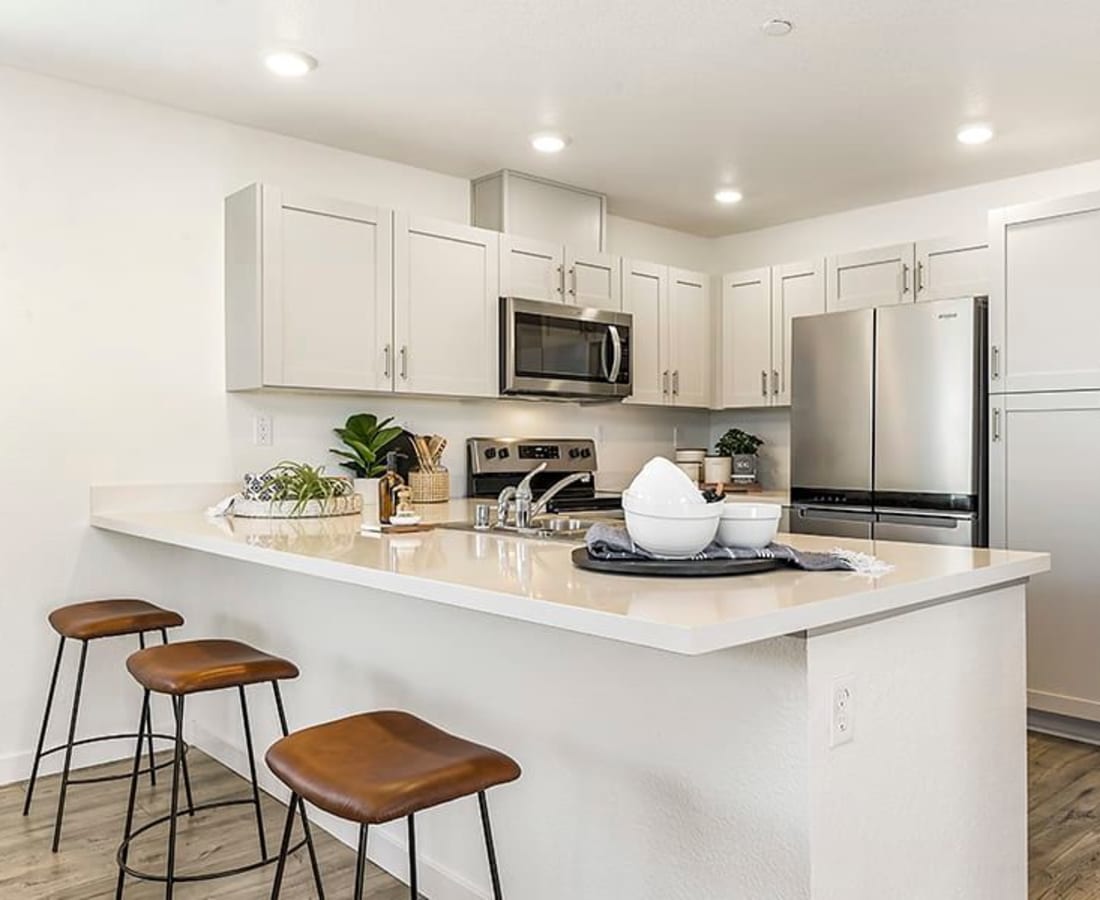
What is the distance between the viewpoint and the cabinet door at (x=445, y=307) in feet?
12.2

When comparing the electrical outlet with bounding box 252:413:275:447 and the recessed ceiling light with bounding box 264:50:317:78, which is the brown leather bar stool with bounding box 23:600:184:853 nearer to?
the electrical outlet with bounding box 252:413:275:447

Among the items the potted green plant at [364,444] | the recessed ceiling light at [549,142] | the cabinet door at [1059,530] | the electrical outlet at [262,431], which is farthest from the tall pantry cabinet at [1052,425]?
the electrical outlet at [262,431]

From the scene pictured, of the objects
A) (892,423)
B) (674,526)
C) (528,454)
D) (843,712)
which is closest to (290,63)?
(528,454)

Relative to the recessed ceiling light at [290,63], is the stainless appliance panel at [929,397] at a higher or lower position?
lower

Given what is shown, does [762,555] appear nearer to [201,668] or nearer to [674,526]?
[674,526]

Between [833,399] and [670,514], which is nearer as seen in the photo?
[670,514]

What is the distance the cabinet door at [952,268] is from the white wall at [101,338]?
8.79 ft

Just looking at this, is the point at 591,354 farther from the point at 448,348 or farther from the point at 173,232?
the point at 173,232

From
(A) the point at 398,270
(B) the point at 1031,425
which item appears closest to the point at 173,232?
(A) the point at 398,270

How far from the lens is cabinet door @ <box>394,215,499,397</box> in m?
3.72

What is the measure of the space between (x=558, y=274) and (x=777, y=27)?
1723 millimetres

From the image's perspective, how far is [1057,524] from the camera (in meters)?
3.52

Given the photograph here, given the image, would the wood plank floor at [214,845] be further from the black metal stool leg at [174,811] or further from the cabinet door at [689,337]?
the cabinet door at [689,337]

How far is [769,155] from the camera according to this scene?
12.8 ft
